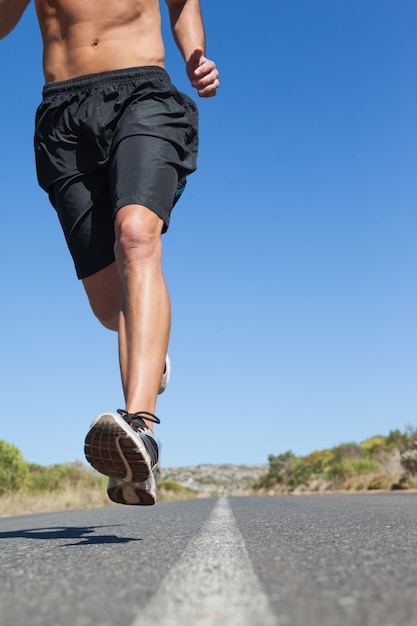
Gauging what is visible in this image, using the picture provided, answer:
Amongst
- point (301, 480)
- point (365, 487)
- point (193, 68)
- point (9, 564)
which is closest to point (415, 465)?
point (365, 487)

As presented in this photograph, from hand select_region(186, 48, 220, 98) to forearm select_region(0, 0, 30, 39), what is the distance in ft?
3.03

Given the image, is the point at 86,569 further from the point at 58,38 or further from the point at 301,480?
the point at 301,480

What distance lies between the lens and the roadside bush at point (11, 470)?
47.1 ft

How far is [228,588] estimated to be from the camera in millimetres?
1400

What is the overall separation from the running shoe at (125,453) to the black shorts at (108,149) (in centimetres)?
102

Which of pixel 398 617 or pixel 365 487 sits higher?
pixel 365 487

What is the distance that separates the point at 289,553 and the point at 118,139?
2012 mm


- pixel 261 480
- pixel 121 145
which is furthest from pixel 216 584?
pixel 261 480

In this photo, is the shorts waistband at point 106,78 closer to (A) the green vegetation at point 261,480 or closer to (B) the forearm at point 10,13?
(B) the forearm at point 10,13

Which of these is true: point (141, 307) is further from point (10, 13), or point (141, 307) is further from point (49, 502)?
point (49, 502)

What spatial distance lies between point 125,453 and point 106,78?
188 centimetres

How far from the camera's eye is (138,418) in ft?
8.86

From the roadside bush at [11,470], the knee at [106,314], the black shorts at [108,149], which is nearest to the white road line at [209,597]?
the black shorts at [108,149]

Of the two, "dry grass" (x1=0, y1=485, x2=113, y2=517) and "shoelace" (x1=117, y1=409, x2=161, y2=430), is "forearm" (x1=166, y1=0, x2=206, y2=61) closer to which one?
"shoelace" (x1=117, y1=409, x2=161, y2=430)
